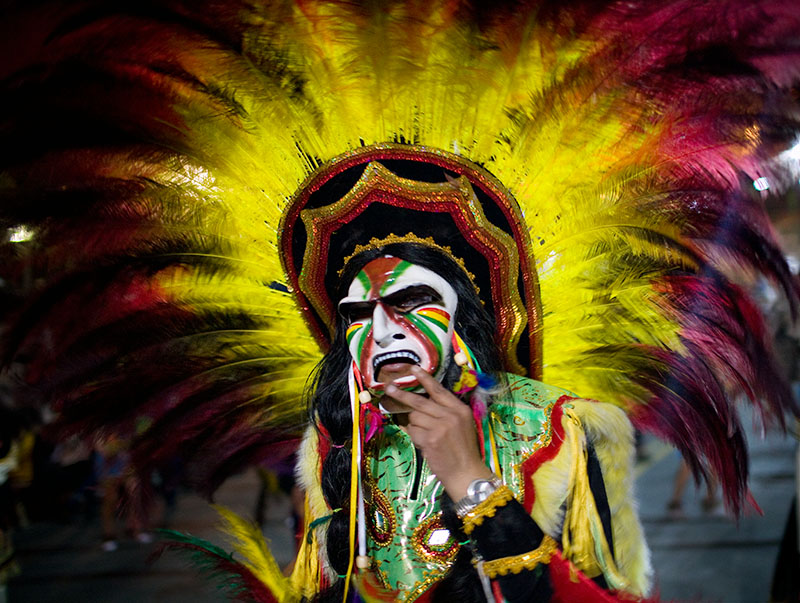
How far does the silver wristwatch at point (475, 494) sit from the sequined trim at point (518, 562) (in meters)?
0.12

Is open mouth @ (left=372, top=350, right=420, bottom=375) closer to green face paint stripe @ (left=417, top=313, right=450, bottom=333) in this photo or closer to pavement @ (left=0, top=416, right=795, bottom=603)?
green face paint stripe @ (left=417, top=313, right=450, bottom=333)

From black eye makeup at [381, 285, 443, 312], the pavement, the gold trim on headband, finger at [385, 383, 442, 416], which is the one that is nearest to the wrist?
finger at [385, 383, 442, 416]

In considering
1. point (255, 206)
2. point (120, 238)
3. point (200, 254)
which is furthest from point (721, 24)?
point (120, 238)

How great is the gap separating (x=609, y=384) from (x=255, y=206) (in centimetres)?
117

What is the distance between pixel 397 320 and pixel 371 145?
0.46 meters

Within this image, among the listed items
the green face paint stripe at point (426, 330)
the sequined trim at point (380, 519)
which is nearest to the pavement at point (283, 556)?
the sequined trim at point (380, 519)

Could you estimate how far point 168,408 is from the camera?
7.22ft

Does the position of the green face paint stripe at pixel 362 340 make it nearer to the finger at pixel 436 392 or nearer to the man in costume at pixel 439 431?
the man in costume at pixel 439 431

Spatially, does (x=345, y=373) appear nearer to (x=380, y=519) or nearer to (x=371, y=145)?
(x=380, y=519)

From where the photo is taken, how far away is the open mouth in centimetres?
163

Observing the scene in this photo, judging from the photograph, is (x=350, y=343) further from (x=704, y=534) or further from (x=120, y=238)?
(x=704, y=534)

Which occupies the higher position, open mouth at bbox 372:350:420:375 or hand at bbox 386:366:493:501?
open mouth at bbox 372:350:420:375

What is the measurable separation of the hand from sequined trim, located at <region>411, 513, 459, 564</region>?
280 mm

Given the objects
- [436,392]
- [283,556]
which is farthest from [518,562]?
[283,556]
